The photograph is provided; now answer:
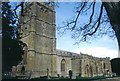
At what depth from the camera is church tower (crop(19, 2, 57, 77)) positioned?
177ft

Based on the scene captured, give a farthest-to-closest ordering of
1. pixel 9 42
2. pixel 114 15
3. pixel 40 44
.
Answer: pixel 40 44
pixel 9 42
pixel 114 15

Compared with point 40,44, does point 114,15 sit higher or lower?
lower

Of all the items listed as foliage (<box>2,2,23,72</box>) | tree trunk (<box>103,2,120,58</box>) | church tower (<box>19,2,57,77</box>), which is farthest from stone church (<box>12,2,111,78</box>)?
tree trunk (<box>103,2,120,58</box>)

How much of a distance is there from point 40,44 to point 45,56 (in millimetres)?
3516

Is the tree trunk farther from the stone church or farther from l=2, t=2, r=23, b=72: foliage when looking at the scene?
the stone church

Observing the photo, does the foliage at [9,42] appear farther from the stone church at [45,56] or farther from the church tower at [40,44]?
the church tower at [40,44]

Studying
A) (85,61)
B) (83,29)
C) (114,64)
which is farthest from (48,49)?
(114,64)

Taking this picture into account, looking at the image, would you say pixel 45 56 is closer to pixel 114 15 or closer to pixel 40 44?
pixel 40 44

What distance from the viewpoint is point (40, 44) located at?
57.7 meters

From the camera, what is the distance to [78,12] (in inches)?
456

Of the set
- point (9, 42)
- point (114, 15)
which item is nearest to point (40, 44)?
point (9, 42)

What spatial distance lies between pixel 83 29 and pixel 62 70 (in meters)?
56.1

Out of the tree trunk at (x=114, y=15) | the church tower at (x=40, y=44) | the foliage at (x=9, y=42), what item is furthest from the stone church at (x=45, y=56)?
the tree trunk at (x=114, y=15)

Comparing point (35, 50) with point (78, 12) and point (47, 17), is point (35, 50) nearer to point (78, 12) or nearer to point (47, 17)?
point (47, 17)
